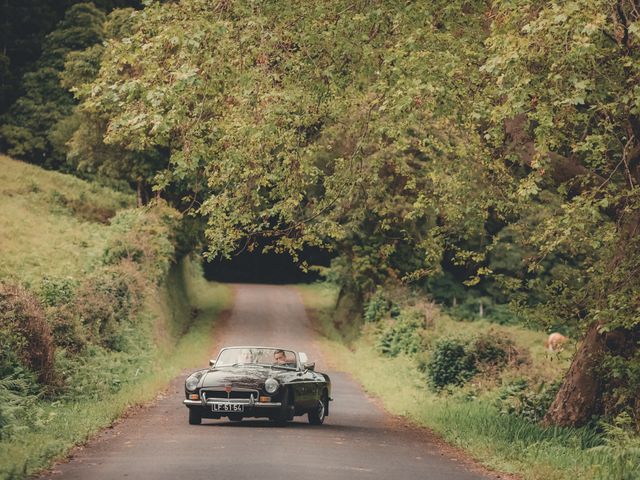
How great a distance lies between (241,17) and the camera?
14750mm

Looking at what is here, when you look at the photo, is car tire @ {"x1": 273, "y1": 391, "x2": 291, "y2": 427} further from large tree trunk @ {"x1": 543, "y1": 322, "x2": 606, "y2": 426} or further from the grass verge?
large tree trunk @ {"x1": 543, "y1": 322, "x2": 606, "y2": 426}

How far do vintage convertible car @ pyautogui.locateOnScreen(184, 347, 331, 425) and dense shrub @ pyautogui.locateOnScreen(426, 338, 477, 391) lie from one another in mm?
8949

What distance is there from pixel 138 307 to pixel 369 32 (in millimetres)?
18258

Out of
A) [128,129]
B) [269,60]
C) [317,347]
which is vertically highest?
[269,60]

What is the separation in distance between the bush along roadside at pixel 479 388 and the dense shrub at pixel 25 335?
7678mm

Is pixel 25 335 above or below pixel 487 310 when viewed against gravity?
above

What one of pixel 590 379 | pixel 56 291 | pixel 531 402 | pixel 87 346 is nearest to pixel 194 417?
pixel 531 402

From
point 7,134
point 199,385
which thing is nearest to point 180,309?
point 7,134

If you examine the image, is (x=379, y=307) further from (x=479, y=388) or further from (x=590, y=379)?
(x=590, y=379)

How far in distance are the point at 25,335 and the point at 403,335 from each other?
20.0m

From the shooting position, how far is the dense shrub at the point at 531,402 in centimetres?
1900

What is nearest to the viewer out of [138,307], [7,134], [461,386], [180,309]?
[461,386]

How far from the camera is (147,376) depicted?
26.3m

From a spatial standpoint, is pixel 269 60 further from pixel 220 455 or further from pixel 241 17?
pixel 220 455
